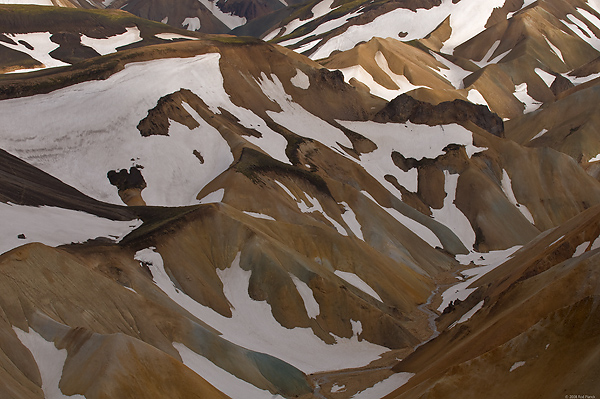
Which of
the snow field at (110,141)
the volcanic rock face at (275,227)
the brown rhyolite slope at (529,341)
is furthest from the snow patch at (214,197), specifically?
the brown rhyolite slope at (529,341)

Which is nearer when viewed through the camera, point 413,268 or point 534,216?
point 413,268

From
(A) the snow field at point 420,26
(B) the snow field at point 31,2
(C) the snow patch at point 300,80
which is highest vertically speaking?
(B) the snow field at point 31,2

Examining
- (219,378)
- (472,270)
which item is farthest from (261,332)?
(472,270)

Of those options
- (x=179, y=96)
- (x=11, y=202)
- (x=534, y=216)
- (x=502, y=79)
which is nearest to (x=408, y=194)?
(x=534, y=216)

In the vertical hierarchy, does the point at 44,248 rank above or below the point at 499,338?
above

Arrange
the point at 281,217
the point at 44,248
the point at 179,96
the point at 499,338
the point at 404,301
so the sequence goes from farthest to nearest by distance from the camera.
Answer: the point at 179,96 < the point at 281,217 < the point at 404,301 < the point at 44,248 < the point at 499,338

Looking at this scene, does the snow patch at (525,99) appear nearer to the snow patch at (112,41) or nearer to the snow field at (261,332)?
the snow patch at (112,41)

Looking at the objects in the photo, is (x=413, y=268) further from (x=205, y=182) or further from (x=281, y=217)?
(x=205, y=182)

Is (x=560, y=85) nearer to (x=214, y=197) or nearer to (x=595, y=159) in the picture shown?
(x=595, y=159)

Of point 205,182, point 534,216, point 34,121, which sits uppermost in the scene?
point 34,121
